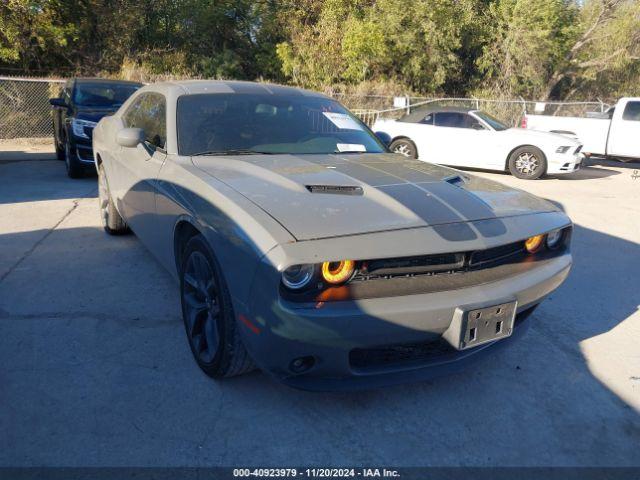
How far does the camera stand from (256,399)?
262 cm

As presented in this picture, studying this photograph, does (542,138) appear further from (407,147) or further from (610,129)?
(610,129)

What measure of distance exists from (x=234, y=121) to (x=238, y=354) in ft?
5.69

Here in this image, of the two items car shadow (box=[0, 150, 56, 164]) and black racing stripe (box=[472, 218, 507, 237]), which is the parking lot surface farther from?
car shadow (box=[0, 150, 56, 164])

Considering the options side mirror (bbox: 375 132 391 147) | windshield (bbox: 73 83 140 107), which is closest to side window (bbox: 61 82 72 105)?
windshield (bbox: 73 83 140 107)

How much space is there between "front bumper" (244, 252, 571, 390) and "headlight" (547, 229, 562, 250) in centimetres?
55

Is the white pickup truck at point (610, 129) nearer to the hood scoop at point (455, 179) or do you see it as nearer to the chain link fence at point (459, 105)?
the chain link fence at point (459, 105)

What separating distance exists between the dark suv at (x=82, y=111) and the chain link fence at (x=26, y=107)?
3.86 metres

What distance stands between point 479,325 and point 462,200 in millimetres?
700

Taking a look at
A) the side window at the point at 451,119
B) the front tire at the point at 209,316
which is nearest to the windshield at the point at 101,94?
the side window at the point at 451,119

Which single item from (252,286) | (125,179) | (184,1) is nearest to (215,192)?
(252,286)

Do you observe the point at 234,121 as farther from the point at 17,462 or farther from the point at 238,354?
the point at 17,462

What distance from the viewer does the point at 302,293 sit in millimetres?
2104

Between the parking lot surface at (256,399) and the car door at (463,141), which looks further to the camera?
the car door at (463,141)

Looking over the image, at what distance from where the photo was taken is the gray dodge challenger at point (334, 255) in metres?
2.09
